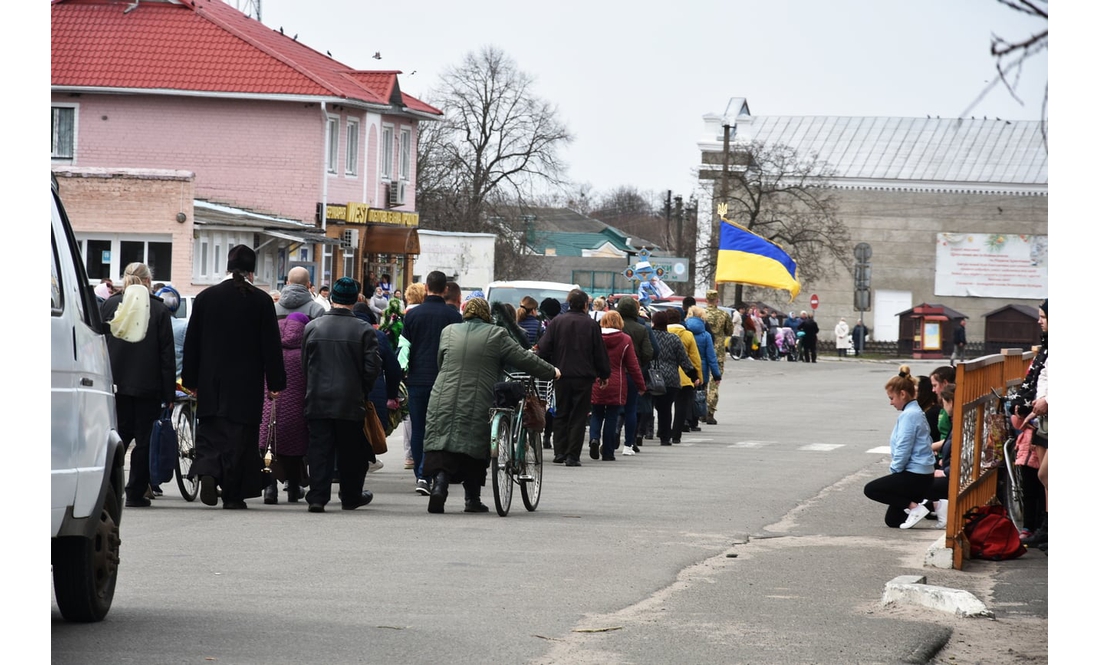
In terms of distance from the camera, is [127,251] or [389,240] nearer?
[127,251]

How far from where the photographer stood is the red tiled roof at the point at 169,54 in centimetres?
4691

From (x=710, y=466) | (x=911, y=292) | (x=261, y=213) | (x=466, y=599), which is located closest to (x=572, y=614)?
(x=466, y=599)

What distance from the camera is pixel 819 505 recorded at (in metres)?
14.8

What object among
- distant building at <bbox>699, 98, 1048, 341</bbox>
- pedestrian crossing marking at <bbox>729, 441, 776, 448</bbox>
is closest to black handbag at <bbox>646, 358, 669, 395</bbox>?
pedestrian crossing marking at <bbox>729, 441, 776, 448</bbox>

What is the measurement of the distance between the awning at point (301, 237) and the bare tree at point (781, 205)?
80.6ft

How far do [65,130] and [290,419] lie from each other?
36.7 m

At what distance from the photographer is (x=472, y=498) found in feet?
43.3

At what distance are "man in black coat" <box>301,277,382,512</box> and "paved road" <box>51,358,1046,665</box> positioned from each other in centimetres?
30

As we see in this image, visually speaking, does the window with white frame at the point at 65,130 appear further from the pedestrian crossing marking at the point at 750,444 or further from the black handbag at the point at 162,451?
the black handbag at the point at 162,451

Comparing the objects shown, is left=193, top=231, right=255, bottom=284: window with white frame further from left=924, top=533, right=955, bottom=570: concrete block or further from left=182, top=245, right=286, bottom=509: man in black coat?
left=924, top=533, right=955, bottom=570: concrete block

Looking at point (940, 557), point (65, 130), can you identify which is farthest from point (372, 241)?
point (940, 557)

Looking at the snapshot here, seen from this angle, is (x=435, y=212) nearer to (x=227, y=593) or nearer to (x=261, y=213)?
(x=261, y=213)

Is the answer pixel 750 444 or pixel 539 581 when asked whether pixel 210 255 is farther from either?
pixel 539 581

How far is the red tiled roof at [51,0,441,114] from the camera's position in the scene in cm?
4691
